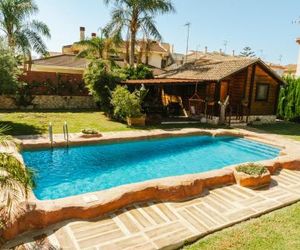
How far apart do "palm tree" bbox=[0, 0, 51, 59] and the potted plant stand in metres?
19.2

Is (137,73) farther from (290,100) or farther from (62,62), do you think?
(62,62)

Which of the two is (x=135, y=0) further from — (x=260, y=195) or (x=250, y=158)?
(x=260, y=195)

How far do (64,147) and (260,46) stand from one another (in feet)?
186

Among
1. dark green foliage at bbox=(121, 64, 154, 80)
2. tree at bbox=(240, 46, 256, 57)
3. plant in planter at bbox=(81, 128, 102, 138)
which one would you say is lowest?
plant in planter at bbox=(81, 128, 102, 138)

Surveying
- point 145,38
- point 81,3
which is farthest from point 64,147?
point 145,38

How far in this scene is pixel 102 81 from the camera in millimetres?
18703

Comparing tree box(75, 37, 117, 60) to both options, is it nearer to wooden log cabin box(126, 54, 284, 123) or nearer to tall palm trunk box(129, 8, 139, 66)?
tall palm trunk box(129, 8, 139, 66)

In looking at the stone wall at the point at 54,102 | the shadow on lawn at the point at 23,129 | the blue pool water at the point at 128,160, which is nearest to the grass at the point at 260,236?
the blue pool water at the point at 128,160

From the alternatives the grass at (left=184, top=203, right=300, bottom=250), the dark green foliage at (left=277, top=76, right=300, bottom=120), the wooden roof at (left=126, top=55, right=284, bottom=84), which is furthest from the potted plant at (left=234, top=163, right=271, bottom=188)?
the dark green foliage at (left=277, top=76, right=300, bottom=120)

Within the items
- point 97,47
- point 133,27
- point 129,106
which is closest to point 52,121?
point 129,106

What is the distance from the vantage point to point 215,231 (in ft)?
18.6

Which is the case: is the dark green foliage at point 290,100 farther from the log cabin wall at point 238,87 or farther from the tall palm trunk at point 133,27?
the tall palm trunk at point 133,27

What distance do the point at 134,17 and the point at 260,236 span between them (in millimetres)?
21319

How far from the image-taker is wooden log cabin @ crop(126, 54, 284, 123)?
63.0ft
